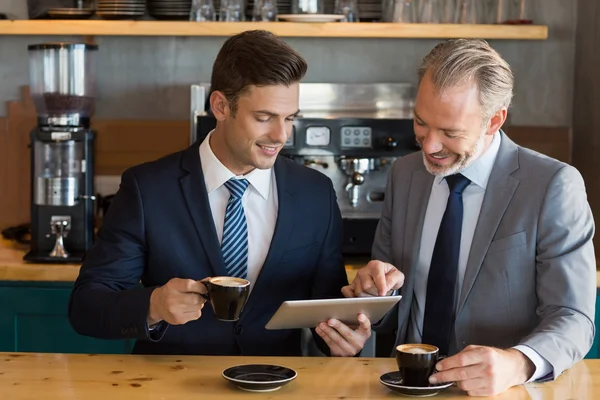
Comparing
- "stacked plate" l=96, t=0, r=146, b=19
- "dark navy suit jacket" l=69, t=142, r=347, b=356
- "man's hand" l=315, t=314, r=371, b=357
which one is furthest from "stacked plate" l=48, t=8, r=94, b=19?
"man's hand" l=315, t=314, r=371, b=357

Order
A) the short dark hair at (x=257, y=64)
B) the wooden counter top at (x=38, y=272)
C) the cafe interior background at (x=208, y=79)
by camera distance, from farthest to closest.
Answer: the cafe interior background at (x=208, y=79) → the wooden counter top at (x=38, y=272) → the short dark hair at (x=257, y=64)

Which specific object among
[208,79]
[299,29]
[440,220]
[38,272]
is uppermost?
[299,29]

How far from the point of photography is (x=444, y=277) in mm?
2328

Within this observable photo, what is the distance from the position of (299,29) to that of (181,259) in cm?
138

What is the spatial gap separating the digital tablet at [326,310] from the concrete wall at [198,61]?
5.93 feet

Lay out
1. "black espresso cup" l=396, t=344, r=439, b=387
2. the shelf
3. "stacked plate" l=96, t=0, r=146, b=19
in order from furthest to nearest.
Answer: "stacked plate" l=96, t=0, r=146, b=19 < the shelf < "black espresso cup" l=396, t=344, r=439, b=387

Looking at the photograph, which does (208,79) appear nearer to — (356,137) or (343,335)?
(356,137)

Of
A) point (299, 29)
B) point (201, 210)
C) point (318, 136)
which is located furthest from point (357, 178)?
point (201, 210)

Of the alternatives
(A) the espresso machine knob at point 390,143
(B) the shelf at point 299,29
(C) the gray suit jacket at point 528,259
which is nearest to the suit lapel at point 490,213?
(C) the gray suit jacket at point 528,259

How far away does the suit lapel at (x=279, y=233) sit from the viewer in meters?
2.48

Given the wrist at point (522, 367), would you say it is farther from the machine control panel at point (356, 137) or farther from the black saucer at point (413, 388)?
the machine control panel at point (356, 137)

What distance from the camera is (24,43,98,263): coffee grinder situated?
11.2 ft

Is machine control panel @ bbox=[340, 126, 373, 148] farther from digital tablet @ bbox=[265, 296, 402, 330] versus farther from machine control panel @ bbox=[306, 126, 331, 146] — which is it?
digital tablet @ bbox=[265, 296, 402, 330]

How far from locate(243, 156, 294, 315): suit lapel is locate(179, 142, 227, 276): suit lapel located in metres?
0.10
